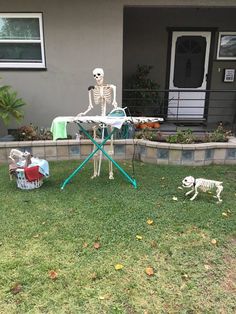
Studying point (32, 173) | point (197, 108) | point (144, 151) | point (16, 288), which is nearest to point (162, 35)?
point (197, 108)

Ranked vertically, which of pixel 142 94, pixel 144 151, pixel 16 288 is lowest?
pixel 16 288

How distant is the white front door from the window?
3012 mm

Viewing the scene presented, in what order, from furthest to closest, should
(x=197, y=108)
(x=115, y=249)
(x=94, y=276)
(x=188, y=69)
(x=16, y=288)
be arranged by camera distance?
(x=197, y=108), (x=188, y=69), (x=115, y=249), (x=94, y=276), (x=16, y=288)

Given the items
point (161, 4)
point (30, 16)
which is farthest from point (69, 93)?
point (161, 4)

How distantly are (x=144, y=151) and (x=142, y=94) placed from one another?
203 centimetres

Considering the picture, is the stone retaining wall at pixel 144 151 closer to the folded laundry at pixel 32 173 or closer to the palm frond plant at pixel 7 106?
the palm frond plant at pixel 7 106

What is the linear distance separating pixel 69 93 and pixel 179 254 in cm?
412

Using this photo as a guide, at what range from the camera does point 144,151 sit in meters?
5.04

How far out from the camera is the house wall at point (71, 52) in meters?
5.48

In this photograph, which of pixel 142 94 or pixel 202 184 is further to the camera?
pixel 142 94

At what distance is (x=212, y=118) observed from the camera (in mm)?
7367

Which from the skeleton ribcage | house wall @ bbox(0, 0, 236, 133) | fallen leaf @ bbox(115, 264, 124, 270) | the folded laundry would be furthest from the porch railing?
fallen leaf @ bbox(115, 264, 124, 270)

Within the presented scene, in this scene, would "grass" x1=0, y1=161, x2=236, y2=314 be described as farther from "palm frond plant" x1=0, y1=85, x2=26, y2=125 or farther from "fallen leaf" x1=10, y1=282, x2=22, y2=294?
"palm frond plant" x1=0, y1=85, x2=26, y2=125

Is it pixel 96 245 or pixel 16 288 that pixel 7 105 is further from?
pixel 16 288
